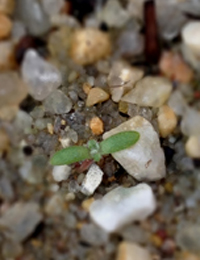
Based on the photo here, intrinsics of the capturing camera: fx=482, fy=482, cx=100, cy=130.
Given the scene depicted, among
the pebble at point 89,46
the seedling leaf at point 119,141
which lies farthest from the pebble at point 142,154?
the pebble at point 89,46

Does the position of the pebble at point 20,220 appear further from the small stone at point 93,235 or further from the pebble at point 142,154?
the pebble at point 142,154

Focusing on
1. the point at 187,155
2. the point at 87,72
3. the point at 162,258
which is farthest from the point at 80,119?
the point at 162,258

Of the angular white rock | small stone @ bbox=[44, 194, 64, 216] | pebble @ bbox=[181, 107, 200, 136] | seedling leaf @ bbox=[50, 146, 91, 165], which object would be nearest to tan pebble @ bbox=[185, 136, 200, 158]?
pebble @ bbox=[181, 107, 200, 136]

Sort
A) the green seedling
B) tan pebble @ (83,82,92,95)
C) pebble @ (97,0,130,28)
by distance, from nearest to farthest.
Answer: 1. the green seedling
2. tan pebble @ (83,82,92,95)
3. pebble @ (97,0,130,28)

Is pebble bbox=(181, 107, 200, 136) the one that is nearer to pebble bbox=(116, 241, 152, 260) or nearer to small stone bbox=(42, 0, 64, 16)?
pebble bbox=(116, 241, 152, 260)

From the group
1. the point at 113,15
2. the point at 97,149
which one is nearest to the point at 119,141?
the point at 97,149

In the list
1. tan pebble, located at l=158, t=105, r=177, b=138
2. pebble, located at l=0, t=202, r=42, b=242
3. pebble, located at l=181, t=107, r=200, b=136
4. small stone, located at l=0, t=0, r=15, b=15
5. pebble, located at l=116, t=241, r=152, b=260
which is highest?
small stone, located at l=0, t=0, r=15, b=15
